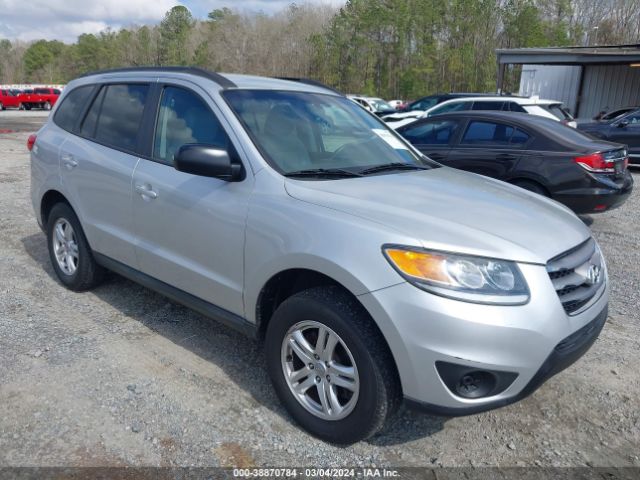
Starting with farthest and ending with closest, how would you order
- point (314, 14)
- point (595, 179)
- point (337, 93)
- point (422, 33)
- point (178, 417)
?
point (314, 14), point (422, 33), point (595, 179), point (337, 93), point (178, 417)

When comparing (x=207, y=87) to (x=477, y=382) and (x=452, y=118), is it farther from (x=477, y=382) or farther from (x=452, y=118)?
(x=452, y=118)

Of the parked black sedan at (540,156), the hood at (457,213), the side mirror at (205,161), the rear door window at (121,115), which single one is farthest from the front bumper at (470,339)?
the parked black sedan at (540,156)

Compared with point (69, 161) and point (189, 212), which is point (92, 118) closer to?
point (69, 161)

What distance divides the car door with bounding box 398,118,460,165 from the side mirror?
5.06 m

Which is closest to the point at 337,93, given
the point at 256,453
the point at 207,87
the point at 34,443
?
the point at 207,87

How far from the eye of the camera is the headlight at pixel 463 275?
2.18m

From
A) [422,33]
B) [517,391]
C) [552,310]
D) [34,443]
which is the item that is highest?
[422,33]

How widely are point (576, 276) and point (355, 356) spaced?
1112 millimetres

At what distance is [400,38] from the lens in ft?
174

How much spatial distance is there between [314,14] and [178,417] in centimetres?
7064

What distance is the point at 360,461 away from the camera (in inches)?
100

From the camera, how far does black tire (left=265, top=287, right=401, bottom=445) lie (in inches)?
92.0

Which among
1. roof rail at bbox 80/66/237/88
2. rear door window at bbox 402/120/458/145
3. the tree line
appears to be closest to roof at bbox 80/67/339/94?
roof rail at bbox 80/66/237/88

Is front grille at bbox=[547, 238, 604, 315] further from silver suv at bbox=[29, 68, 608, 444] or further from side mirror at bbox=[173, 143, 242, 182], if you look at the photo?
side mirror at bbox=[173, 143, 242, 182]
